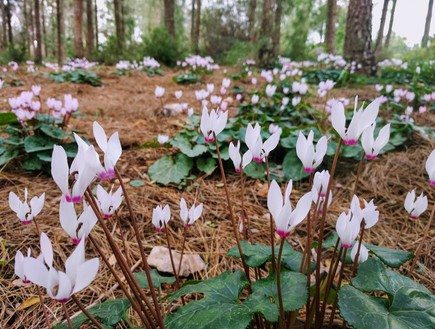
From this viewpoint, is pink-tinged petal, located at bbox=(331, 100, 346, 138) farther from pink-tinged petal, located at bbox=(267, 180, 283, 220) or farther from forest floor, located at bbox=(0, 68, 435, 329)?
forest floor, located at bbox=(0, 68, 435, 329)

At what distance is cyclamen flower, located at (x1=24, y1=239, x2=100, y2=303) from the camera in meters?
0.58

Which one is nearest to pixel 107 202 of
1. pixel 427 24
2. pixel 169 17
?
pixel 169 17

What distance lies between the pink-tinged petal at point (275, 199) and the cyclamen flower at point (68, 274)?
37 cm

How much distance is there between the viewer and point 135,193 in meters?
2.19

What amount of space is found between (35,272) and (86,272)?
10cm

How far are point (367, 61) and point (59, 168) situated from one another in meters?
8.35

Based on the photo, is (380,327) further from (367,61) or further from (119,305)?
(367,61)

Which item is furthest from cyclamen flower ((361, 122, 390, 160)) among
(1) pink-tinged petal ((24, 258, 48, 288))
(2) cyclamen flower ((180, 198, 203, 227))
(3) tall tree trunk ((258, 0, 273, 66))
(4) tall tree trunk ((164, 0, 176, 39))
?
(4) tall tree trunk ((164, 0, 176, 39))

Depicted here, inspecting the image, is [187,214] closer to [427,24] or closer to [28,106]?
[28,106]

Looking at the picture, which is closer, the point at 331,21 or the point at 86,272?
the point at 86,272

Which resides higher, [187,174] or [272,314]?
[272,314]

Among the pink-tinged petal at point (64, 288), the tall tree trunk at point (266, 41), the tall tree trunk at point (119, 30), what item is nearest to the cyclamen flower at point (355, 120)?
the pink-tinged petal at point (64, 288)

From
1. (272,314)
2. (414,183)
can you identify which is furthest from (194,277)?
(414,183)

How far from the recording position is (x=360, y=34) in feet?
24.1
